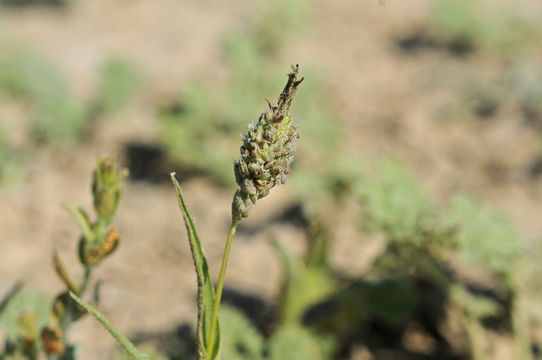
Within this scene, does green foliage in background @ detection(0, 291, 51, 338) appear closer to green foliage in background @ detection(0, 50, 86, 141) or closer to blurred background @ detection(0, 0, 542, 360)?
blurred background @ detection(0, 0, 542, 360)

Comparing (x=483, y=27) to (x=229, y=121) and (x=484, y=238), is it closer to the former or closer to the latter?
(x=229, y=121)

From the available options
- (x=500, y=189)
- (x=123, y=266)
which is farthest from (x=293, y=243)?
(x=500, y=189)

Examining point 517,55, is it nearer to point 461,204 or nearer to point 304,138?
point 304,138

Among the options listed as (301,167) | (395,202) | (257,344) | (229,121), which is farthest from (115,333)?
(229,121)

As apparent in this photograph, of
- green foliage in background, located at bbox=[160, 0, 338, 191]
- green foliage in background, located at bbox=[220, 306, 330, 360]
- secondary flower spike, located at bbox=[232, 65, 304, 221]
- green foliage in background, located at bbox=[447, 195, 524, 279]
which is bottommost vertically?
secondary flower spike, located at bbox=[232, 65, 304, 221]

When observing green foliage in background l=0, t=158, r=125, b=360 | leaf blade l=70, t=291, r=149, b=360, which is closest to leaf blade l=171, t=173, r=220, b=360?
leaf blade l=70, t=291, r=149, b=360

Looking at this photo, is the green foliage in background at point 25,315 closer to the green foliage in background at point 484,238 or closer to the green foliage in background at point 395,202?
the green foliage in background at point 395,202

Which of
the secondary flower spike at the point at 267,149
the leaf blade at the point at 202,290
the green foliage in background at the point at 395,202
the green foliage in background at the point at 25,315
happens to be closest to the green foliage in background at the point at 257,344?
the green foliage in background at the point at 395,202
